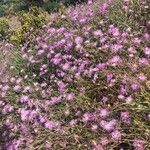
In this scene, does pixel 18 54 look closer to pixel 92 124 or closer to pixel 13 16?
pixel 92 124

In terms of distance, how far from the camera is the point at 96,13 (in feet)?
21.0

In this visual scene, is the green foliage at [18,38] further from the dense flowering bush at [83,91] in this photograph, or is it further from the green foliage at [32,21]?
the dense flowering bush at [83,91]

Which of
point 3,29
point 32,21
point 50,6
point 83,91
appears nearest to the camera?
point 83,91

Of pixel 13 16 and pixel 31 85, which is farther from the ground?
pixel 31 85

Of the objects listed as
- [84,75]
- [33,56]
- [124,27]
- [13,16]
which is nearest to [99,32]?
[124,27]

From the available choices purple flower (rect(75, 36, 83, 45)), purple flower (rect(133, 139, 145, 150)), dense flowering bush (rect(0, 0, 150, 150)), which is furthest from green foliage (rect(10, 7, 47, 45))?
purple flower (rect(133, 139, 145, 150))

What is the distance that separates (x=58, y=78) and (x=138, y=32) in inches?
41.2

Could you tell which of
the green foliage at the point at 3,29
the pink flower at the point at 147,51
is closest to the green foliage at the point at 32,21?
the green foliage at the point at 3,29

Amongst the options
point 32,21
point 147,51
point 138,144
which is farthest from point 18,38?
point 138,144

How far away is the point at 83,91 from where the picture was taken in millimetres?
4922

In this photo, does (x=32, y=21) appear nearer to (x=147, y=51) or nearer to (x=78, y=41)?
(x=78, y=41)

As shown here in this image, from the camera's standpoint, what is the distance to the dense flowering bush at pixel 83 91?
4.27m

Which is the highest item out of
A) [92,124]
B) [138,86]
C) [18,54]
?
[138,86]

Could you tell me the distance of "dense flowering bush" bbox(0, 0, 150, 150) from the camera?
168 inches
